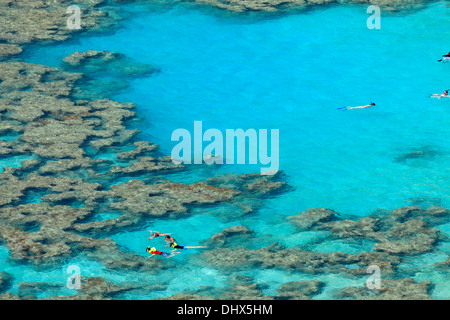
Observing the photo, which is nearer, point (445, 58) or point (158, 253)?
point (158, 253)

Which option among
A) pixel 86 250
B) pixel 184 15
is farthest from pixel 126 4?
pixel 86 250

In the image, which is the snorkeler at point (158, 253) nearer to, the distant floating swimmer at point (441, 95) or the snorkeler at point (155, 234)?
the snorkeler at point (155, 234)

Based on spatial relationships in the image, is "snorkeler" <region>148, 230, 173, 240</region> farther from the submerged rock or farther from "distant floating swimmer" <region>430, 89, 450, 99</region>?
"distant floating swimmer" <region>430, 89, 450, 99</region>

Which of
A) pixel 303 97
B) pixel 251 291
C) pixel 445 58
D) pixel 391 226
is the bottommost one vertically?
pixel 391 226

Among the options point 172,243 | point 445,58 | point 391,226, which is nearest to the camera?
point 172,243

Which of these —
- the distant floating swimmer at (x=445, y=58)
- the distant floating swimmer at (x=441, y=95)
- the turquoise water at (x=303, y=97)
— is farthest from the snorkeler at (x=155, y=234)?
the distant floating swimmer at (x=445, y=58)

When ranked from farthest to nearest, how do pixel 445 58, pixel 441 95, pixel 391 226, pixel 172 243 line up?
1. pixel 445 58
2. pixel 441 95
3. pixel 391 226
4. pixel 172 243

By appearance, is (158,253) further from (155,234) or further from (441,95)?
(441,95)

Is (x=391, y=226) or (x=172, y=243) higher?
(x=172, y=243)

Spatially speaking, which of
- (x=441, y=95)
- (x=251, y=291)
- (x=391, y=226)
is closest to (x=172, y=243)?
(x=251, y=291)

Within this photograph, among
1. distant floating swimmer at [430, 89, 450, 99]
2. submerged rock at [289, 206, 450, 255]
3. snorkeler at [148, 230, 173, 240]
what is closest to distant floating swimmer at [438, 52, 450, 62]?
distant floating swimmer at [430, 89, 450, 99]
